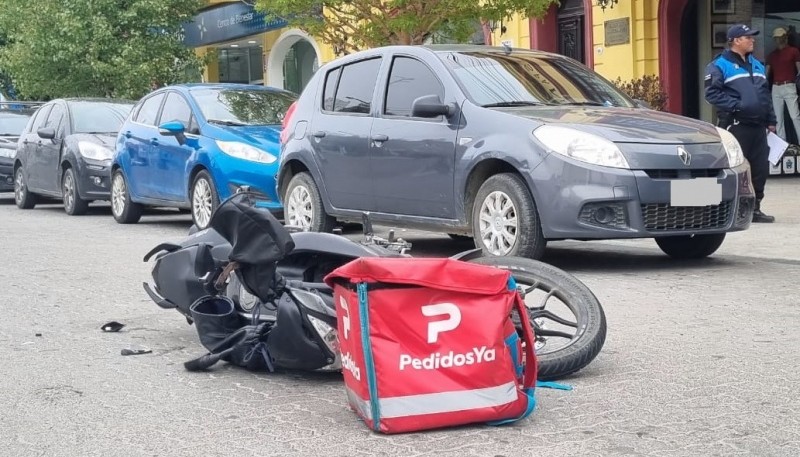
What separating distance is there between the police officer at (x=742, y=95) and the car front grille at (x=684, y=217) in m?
2.78

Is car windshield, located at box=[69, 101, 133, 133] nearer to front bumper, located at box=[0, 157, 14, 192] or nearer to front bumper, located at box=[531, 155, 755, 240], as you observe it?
front bumper, located at box=[0, 157, 14, 192]

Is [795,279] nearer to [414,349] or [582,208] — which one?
[582,208]

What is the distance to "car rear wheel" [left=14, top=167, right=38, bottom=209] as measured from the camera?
61.7 feet

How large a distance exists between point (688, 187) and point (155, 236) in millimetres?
6319

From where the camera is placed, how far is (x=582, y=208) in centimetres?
825

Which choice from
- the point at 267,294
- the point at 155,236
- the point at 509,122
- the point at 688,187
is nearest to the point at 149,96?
the point at 155,236

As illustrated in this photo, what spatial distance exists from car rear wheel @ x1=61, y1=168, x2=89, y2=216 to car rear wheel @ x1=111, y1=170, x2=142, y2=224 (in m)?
1.44

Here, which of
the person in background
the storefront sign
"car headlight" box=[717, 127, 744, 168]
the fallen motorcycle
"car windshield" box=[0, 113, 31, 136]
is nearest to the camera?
the fallen motorcycle

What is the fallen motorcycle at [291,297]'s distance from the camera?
5.08 m

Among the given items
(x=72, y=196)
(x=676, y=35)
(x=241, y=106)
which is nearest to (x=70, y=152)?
(x=72, y=196)

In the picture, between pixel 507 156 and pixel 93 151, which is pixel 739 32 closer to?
pixel 507 156

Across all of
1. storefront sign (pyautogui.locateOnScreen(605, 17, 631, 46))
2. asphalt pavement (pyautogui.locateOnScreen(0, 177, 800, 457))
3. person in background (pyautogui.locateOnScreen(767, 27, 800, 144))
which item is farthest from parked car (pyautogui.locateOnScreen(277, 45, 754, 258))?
person in background (pyautogui.locateOnScreen(767, 27, 800, 144))

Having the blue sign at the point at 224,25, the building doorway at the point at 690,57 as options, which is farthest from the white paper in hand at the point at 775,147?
the blue sign at the point at 224,25

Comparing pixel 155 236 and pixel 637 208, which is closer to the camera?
pixel 637 208
